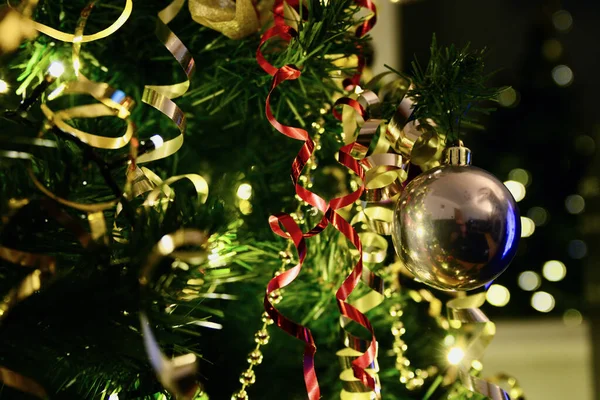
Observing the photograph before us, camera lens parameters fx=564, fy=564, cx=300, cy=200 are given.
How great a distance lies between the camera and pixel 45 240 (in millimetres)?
308

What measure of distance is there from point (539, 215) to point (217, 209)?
128 centimetres

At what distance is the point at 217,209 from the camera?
31cm

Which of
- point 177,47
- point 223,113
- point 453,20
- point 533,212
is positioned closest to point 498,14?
point 453,20

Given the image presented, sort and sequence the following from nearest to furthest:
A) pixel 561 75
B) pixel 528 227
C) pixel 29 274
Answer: pixel 29 274 < pixel 528 227 < pixel 561 75

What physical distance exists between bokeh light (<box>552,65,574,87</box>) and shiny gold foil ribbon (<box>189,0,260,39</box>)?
3.99ft

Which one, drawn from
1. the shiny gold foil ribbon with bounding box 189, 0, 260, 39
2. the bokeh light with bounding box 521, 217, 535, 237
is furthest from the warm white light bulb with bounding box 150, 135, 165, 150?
the bokeh light with bounding box 521, 217, 535, 237

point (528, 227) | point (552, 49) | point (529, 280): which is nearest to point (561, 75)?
point (552, 49)

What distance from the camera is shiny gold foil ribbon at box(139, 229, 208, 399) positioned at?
0.26m

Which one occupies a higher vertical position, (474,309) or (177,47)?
(177,47)

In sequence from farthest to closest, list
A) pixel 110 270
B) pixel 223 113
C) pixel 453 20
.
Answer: pixel 453 20
pixel 223 113
pixel 110 270

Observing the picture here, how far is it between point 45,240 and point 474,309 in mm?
314

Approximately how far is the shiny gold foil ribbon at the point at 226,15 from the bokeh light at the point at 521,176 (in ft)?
3.68

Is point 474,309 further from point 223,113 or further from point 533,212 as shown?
point 533,212

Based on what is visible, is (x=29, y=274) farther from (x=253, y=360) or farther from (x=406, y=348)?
(x=406, y=348)
